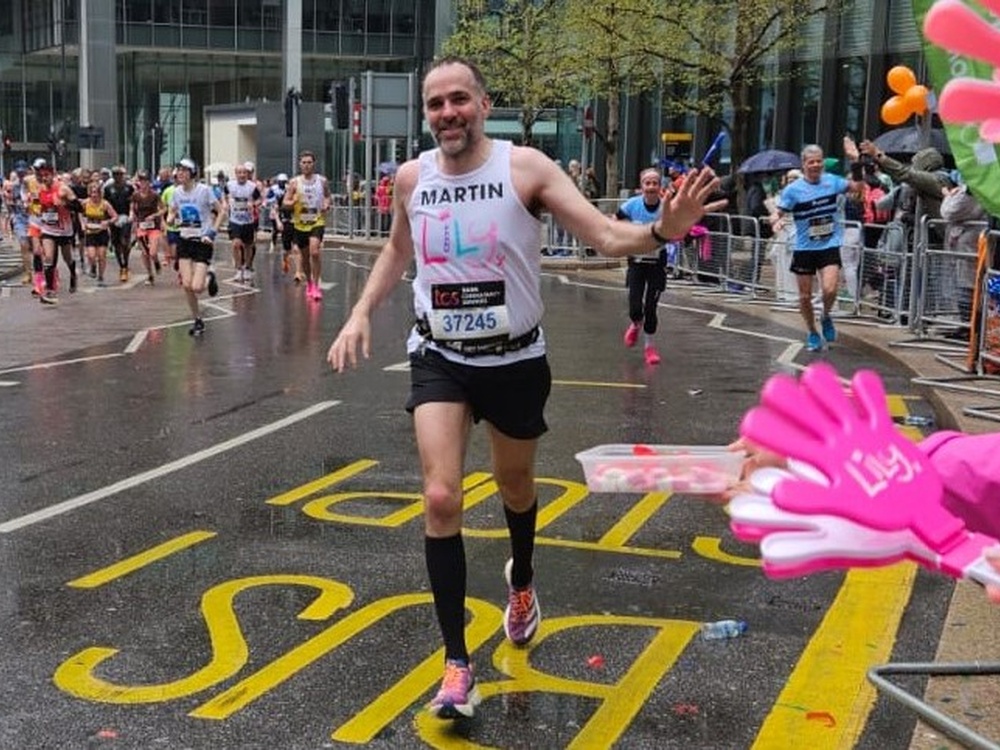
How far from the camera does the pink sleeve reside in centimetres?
205

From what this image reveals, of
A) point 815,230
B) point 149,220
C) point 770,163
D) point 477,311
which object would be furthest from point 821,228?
point 149,220

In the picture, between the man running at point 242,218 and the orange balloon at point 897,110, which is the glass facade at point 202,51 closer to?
the man running at point 242,218

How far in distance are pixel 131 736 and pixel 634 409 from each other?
19.4ft

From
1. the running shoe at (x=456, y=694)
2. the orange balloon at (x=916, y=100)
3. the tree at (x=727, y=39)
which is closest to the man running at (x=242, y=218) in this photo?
the tree at (x=727, y=39)

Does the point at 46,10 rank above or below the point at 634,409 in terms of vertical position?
above

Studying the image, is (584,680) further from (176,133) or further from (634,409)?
(176,133)

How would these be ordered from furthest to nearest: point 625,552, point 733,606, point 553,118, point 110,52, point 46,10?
1. point 46,10
2. point 110,52
3. point 553,118
4. point 625,552
5. point 733,606

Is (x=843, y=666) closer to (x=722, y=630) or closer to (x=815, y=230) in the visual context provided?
(x=722, y=630)

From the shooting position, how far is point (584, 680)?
13.3 feet

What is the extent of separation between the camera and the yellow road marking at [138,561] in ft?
16.6

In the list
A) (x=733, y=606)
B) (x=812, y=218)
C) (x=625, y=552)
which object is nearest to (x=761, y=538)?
(x=733, y=606)

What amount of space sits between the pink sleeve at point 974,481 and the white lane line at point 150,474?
4.85 metres

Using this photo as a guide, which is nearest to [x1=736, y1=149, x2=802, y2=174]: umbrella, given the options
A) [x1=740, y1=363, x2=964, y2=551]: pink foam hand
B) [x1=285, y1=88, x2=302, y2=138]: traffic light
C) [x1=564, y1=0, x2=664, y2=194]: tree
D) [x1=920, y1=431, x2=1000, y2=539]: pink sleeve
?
[x1=564, y1=0, x2=664, y2=194]: tree

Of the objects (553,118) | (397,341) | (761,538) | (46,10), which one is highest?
(46,10)
